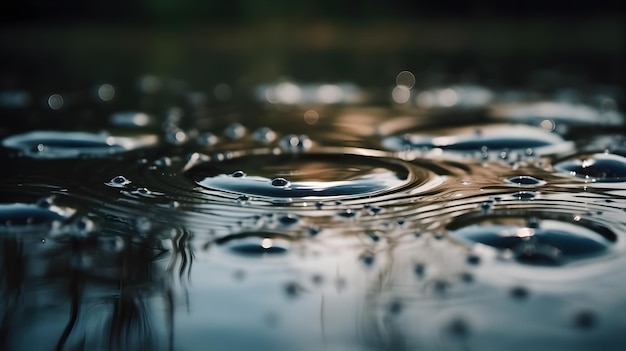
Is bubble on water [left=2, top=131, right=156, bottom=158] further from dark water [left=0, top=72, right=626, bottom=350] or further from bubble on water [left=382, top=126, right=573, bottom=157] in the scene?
bubble on water [left=382, top=126, right=573, bottom=157]

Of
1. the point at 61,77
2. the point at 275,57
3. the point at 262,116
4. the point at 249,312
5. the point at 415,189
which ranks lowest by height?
the point at 249,312

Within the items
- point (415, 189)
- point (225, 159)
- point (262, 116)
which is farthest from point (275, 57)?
point (415, 189)

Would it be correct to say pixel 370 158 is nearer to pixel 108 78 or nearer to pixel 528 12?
pixel 108 78

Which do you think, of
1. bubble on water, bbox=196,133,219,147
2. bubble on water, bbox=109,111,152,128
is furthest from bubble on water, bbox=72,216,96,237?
bubble on water, bbox=109,111,152,128

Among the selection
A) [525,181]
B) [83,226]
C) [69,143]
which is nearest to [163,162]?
[69,143]

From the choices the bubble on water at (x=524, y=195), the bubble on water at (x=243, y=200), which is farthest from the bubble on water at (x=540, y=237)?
the bubble on water at (x=243, y=200)

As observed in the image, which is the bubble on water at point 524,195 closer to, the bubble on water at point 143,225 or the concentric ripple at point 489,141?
the concentric ripple at point 489,141
